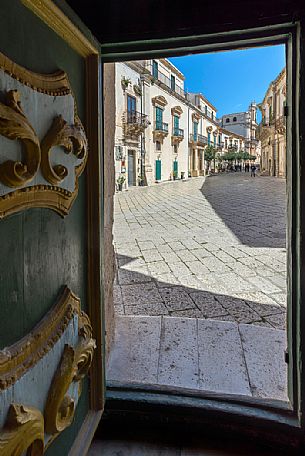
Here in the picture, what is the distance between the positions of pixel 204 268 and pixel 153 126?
17057mm

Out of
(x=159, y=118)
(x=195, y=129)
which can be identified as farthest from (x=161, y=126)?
(x=195, y=129)

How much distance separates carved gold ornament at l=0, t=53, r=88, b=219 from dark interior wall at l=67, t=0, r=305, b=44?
13.8 inches

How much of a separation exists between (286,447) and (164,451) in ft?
1.31

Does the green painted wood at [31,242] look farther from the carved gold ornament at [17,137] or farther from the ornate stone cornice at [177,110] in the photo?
the ornate stone cornice at [177,110]

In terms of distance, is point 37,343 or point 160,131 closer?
point 37,343

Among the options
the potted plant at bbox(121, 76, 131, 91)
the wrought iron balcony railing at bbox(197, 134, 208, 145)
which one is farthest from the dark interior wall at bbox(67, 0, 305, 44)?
the wrought iron balcony railing at bbox(197, 134, 208, 145)

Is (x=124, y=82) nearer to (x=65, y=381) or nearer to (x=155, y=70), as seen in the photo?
(x=155, y=70)

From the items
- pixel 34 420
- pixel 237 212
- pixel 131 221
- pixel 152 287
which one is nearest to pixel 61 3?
pixel 34 420

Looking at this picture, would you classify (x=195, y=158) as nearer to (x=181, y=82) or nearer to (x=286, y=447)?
(x=181, y=82)

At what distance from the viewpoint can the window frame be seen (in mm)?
1052

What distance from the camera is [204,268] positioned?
355cm

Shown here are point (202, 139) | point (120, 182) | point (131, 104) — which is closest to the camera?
point (120, 182)

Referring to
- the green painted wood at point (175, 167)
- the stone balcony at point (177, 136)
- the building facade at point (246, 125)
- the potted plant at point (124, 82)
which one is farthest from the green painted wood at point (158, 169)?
the building facade at point (246, 125)

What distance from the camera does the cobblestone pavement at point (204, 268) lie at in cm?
246
